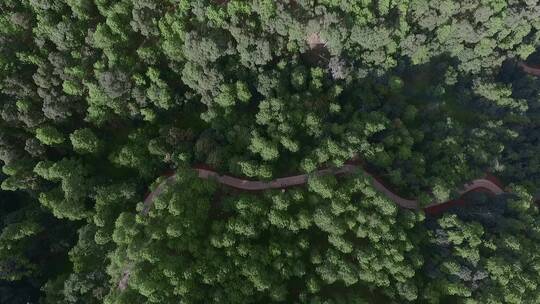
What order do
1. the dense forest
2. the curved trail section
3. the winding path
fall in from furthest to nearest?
1. the curved trail section
2. the winding path
3. the dense forest

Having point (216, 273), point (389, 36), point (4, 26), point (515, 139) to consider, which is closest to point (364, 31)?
point (389, 36)

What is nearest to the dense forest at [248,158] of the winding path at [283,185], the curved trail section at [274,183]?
the winding path at [283,185]

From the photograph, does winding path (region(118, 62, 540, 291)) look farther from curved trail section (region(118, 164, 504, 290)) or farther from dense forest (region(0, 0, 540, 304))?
dense forest (region(0, 0, 540, 304))

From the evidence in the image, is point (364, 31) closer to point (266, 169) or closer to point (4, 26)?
point (266, 169)

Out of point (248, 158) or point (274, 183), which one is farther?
point (274, 183)

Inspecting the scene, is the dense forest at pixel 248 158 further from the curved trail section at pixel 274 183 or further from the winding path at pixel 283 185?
the curved trail section at pixel 274 183

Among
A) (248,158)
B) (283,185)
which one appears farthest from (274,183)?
(248,158)

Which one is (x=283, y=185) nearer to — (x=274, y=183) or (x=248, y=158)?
(x=274, y=183)

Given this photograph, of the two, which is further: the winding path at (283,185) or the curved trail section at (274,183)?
the curved trail section at (274,183)

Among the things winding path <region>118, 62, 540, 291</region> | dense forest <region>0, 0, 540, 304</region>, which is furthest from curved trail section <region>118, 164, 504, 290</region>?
dense forest <region>0, 0, 540, 304</region>
